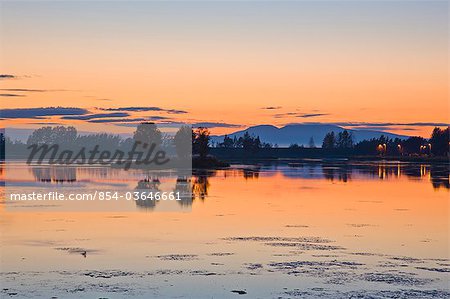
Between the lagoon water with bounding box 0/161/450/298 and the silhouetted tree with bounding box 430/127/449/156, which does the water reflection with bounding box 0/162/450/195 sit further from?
the silhouetted tree with bounding box 430/127/449/156

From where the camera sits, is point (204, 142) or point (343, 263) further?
point (204, 142)

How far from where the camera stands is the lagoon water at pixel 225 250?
16.5 meters

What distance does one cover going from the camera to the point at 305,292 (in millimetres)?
15969

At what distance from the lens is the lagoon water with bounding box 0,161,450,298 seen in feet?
54.1

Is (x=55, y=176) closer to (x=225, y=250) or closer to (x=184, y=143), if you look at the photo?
(x=225, y=250)

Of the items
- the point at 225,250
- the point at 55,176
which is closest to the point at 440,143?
the point at 55,176

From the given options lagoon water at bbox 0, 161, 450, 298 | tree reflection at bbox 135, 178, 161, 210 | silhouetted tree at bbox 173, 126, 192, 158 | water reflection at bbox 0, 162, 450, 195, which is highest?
silhouetted tree at bbox 173, 126, 192, 158

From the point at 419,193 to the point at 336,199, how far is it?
838 centimetres

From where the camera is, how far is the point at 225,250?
71.4 feet

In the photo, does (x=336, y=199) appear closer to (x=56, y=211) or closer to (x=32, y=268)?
(x=56, y=211)

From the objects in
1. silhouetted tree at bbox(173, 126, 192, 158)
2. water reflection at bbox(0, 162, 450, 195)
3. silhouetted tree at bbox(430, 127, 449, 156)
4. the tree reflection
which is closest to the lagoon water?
the tree reflection

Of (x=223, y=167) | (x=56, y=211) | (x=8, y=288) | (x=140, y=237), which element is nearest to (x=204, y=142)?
(x=223, y=167)

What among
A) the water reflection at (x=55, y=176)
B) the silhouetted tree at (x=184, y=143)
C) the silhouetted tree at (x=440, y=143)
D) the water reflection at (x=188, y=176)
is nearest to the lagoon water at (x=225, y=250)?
the water reflection at (x=188, y=176)

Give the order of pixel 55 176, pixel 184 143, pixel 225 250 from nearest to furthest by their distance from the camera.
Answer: pixel 225 250 → pixel 55 176 → pixel 184 143
